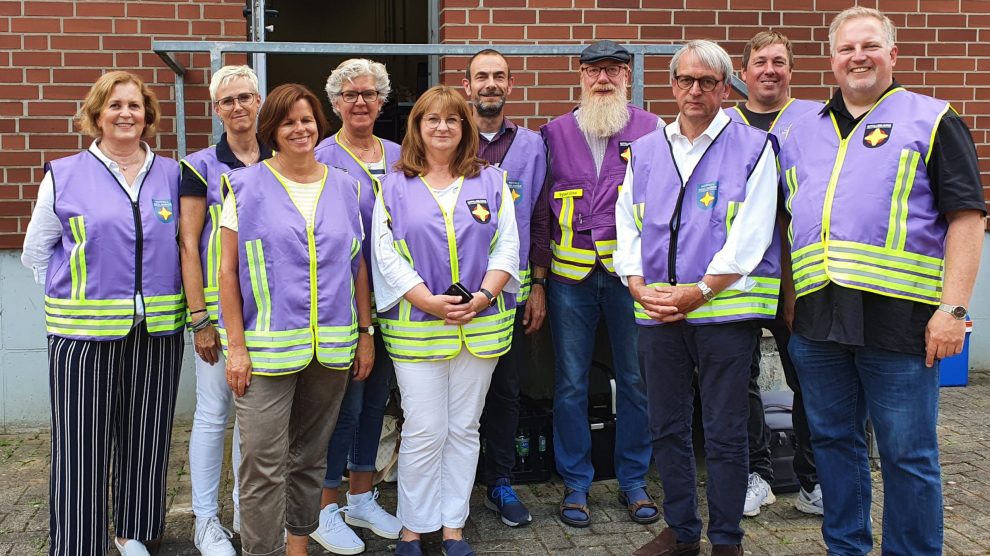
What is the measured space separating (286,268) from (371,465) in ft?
4.14

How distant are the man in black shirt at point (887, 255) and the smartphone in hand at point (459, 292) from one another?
49.7 inches

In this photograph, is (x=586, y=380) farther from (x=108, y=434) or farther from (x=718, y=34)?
(x=718, y=34)

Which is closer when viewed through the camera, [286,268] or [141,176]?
[286,268]

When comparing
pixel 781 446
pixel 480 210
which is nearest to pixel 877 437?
pixel 781 446

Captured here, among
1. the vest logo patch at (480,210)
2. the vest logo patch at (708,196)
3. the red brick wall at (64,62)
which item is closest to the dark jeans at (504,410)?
the vest logo patch at (480,210)

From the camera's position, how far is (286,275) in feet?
10.9

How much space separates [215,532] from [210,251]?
1201 mm

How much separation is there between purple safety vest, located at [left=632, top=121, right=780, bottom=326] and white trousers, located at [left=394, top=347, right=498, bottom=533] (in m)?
0.81

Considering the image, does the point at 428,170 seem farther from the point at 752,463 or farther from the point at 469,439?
the point at 752,463

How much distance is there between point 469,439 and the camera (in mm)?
3754

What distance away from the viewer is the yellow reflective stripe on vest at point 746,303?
3.46 meters

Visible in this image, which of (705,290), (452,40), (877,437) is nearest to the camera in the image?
(877,437)

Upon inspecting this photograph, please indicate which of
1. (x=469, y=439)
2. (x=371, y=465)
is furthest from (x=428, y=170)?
(x=371, y=465)

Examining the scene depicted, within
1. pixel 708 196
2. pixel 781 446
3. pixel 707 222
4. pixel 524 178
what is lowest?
pixel 781 446
